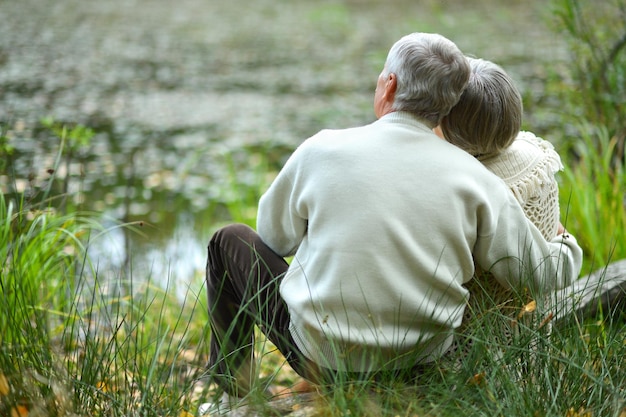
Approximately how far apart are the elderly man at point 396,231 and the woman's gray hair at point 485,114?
113mm

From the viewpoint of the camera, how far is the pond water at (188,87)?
A: 5270mm

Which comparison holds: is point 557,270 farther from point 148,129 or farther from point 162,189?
point 148,129

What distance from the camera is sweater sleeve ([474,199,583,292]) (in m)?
1.96

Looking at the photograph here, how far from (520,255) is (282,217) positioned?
61 centimetres

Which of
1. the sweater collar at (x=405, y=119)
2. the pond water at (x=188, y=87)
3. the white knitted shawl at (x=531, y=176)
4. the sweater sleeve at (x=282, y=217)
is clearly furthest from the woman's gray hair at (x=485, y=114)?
the pond water at (x=188, y=87)

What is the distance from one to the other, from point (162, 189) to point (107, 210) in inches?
24.1

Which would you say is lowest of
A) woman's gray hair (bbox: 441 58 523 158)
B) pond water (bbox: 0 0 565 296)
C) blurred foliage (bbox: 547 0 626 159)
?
pond water (bbox: 0 0 565 296)

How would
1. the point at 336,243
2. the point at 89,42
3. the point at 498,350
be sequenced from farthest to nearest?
the point at 89,42
the point at 498,350
the point at 336,243

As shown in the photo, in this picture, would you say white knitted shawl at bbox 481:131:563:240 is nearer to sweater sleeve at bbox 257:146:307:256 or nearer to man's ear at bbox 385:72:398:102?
man's ear at bbox 385:72:398:102

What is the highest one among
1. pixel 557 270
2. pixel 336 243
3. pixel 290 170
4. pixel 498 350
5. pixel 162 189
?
pixel 290 170

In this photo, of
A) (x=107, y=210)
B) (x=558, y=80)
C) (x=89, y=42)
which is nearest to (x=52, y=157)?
(x=107, y=210)

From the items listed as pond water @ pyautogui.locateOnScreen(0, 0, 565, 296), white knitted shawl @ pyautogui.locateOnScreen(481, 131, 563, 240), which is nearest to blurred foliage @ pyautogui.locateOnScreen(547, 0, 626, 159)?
pond water @ pyautogui.locateOnScreen(0, 0, 565, 296)

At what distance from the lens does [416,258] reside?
6.19 ft

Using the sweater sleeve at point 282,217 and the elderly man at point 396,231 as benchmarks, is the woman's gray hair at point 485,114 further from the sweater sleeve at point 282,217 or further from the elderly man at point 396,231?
the sweater sleeve at point 282,217
